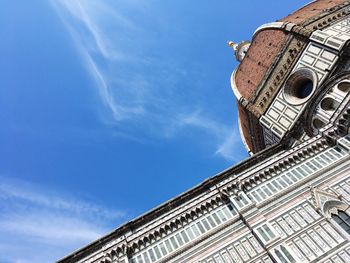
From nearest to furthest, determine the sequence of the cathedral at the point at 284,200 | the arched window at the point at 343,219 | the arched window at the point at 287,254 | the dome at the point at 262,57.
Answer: the arched window at the point at 287,254, the arched window at the point at 343,219, the cathedral at the point at 284,200, the dome at the point at 262,57

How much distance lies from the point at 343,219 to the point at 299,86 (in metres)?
14.1

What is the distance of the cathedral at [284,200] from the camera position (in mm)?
16609

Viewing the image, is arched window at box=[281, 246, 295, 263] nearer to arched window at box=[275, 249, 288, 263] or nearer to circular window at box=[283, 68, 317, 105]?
arched window at box=[275, 249, 288, 263]

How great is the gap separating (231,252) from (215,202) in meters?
3.42

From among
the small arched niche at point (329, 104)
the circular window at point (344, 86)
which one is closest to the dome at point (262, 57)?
the small arched niche at point (329, 104)

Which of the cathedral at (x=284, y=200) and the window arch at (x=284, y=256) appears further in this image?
the cathedral at (x=284, y=200)

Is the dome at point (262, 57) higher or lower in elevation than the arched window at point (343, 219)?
higher

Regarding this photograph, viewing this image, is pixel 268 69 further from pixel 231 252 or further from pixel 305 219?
pixel 231 252

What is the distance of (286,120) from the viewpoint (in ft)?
86.7

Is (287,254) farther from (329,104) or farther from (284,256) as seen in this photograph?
(329,104)

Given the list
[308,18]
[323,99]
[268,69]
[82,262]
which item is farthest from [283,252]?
[308,18]

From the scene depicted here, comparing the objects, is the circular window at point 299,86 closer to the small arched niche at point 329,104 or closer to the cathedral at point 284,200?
the cathedral at point 284,200

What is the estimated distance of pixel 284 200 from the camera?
18.5m

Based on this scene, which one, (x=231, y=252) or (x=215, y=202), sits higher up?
(x=215, y=202)
